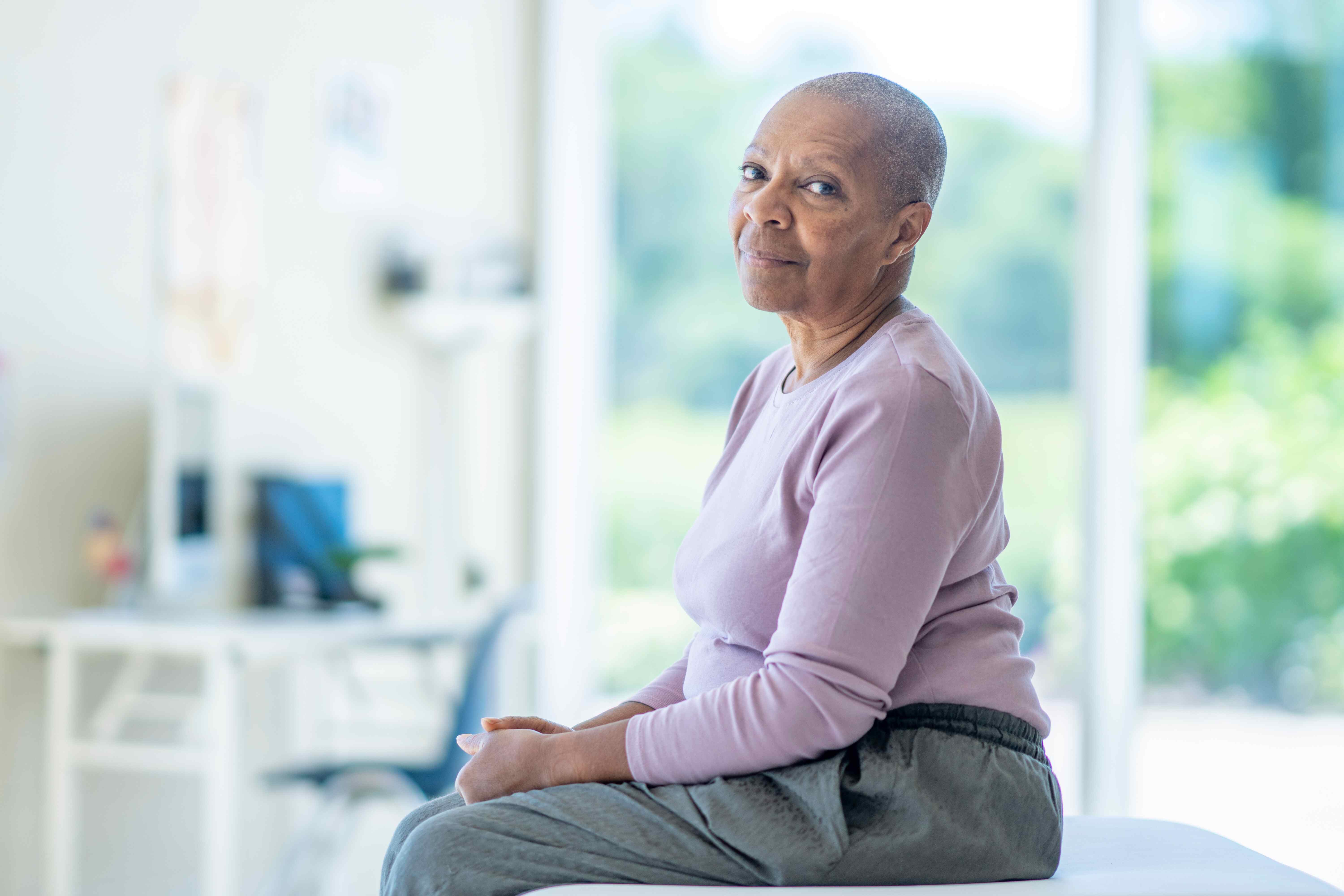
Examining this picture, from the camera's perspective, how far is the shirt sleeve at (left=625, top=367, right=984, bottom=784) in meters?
0.95

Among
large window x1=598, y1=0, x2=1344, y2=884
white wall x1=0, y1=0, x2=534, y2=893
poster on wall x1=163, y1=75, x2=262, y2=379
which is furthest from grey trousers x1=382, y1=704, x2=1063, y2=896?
large window x1=598, y1=0, x2=1344, y2=884

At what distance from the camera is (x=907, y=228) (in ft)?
3.74

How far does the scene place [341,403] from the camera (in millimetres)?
3443

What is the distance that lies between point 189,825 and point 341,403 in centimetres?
112

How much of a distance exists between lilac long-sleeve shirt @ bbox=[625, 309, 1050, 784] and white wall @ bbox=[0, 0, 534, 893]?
1.82 meters

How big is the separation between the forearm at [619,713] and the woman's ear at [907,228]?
47cm

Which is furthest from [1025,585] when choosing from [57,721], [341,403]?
[57,721]

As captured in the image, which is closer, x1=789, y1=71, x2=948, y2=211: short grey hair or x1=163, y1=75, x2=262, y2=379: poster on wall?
x1=789, y1=71, x2=948, y2=211: short grey hair

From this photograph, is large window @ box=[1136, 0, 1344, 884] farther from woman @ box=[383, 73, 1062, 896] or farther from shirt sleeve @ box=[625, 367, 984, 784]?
shirt sleeve @ box=[625, 367, 984, 784]

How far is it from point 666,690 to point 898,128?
57cm

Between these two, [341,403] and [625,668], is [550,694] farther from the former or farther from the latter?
[341,403]

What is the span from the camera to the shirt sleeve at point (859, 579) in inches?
37.6

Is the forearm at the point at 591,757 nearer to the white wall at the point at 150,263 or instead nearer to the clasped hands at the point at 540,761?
the clasped hands at the point at 540,761

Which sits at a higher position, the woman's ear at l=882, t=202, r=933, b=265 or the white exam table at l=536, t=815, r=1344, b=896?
the woman's ear at l=882, t=202, r=933, b=265
